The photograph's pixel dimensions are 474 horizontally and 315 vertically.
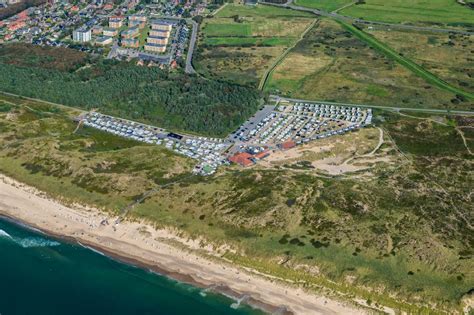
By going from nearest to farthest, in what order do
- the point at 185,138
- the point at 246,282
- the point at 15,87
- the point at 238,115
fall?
the point at 246,282 → the point at 185,138 → the point at 238,115 → the point at 15,87

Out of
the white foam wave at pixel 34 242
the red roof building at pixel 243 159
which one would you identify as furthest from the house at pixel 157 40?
the white foam wave at pixel 34 242

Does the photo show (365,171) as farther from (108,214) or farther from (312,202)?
(108,214)

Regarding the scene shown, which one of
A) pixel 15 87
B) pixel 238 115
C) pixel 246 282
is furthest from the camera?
pixel 15 87

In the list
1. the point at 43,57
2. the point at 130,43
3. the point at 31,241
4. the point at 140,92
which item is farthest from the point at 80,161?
the point at 130,43

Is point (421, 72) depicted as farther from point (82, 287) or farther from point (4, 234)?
point (4, 234)

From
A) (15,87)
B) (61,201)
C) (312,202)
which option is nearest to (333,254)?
(312,202)

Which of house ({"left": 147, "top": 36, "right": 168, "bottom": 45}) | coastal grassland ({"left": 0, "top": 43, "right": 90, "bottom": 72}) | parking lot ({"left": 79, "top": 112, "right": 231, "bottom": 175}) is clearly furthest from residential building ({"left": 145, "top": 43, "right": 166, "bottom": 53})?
parking lot ({"left": 79, "top": 112, "right": 231, "bottom": 175})

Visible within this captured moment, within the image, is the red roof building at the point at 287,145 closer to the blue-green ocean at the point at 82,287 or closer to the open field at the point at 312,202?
the open field at the point at 312,202
